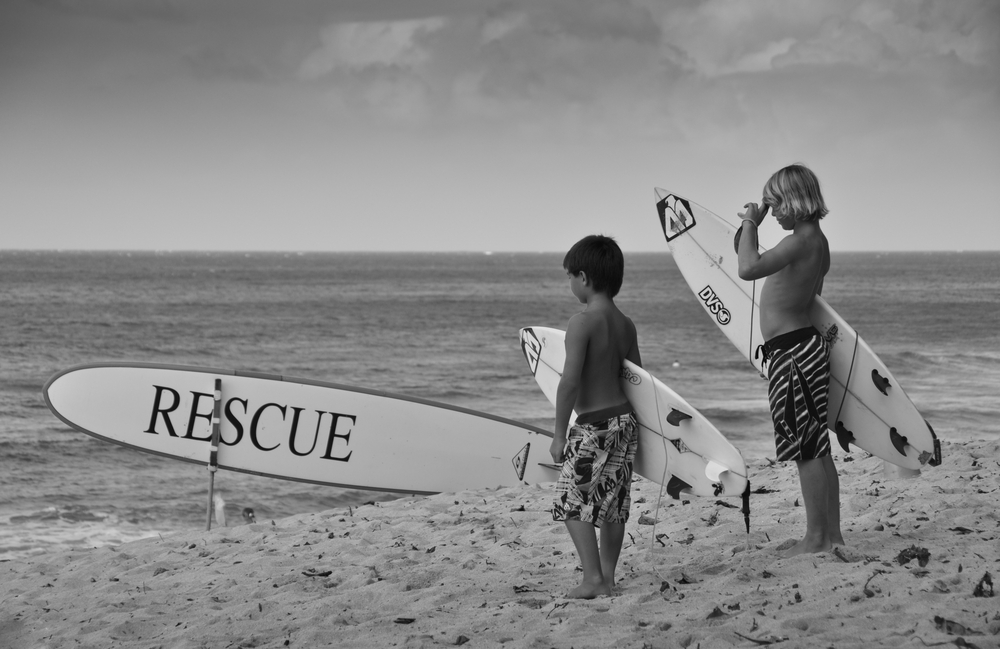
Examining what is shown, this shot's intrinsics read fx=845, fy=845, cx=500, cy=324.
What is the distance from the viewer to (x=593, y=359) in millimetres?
2873

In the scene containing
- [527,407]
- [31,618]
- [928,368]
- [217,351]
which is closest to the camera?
[31,618]

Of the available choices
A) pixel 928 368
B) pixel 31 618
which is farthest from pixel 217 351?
pixel 31 618

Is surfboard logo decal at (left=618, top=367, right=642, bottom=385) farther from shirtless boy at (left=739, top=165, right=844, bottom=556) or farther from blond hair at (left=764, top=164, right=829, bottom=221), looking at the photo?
blond hair at (left=764, top=164, right=829, bottom=221)

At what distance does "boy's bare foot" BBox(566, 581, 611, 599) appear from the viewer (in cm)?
287

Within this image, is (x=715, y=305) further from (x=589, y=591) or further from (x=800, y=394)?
(x=589, y=591)

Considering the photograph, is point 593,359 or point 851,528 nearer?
point 593,359

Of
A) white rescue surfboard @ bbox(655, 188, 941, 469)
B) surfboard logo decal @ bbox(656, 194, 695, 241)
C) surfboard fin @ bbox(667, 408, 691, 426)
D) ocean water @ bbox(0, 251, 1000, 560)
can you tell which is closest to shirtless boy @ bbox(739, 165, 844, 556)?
white rescue surfboard @ bbox(655, 188, 941, 469)

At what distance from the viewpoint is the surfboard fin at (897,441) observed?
340 cm

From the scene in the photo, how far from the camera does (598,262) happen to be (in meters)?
2.87

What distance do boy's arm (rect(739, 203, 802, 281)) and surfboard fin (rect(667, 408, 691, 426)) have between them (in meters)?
0.61

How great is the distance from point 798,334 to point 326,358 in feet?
64.3

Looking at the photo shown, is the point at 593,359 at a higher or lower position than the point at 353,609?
higher

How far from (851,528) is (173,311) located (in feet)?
118

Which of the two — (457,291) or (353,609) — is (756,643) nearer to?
(353,609)
